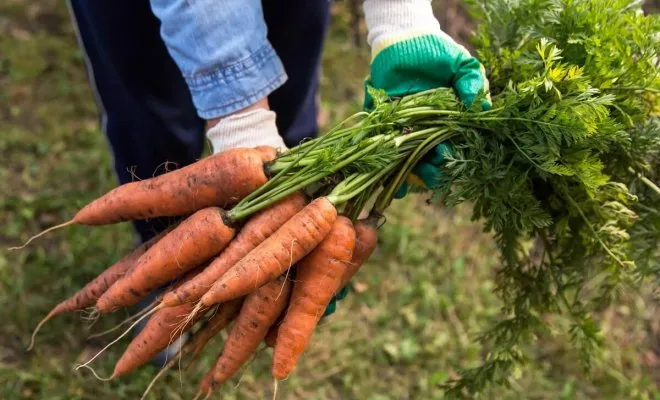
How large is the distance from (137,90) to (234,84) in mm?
534

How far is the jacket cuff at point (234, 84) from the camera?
133 cm

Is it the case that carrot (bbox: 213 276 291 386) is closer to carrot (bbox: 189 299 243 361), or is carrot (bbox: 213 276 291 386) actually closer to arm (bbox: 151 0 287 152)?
carrot (bbox: 189 299 243 361)

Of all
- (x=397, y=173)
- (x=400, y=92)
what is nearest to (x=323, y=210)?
(x=397, y=173)

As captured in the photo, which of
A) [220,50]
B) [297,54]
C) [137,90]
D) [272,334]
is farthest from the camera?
[297,54]

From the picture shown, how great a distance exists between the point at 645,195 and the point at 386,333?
40.5 inches

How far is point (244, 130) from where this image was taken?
1.38m

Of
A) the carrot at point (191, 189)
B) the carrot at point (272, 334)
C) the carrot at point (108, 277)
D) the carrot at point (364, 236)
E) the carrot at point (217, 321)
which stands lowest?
the carrot at point (272, 334)

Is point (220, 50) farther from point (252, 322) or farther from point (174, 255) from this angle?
point (252, 322)

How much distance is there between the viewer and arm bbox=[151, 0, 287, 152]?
4.17 ft

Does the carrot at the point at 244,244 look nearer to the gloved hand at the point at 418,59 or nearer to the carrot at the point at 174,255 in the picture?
the carrot at the point at 174,255

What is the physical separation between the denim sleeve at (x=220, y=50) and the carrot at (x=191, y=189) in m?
0.11

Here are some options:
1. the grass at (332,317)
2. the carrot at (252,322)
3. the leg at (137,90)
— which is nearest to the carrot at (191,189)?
the leg at (137,90)

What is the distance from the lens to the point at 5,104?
270 cm

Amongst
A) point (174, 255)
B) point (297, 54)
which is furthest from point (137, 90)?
point (174, 255)
